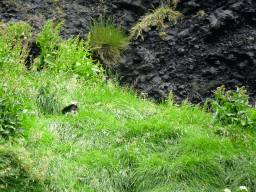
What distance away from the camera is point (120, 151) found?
325cm

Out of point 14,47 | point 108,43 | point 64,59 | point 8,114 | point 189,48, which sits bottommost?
point 8,114

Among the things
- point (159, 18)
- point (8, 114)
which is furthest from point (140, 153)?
point (159, 18)

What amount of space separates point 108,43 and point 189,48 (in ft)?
6.97

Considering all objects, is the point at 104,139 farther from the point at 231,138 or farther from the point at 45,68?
the point at 45,68

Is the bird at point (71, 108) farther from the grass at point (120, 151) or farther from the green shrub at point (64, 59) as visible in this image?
the green shrub at point (64, 59)

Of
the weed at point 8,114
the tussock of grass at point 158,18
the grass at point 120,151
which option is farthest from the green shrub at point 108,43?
the weed at point 8,114

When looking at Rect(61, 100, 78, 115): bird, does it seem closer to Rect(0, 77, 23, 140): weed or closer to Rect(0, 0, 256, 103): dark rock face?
Rect(0, 77, 23, 140): weed

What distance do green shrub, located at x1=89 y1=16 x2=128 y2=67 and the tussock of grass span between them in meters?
0.41

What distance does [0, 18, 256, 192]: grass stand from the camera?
8.71 feet

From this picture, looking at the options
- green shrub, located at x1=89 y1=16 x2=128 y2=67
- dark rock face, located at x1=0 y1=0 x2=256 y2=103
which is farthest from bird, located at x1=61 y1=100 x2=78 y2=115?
green shrub, located at x1=89 y1=16 x2=128 y2=67

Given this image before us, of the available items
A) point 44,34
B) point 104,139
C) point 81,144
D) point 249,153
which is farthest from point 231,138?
point 44,34

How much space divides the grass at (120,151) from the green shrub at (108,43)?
219 centimetres

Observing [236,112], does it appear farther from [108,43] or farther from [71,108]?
[108,43]

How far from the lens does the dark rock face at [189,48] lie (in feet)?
17.1
